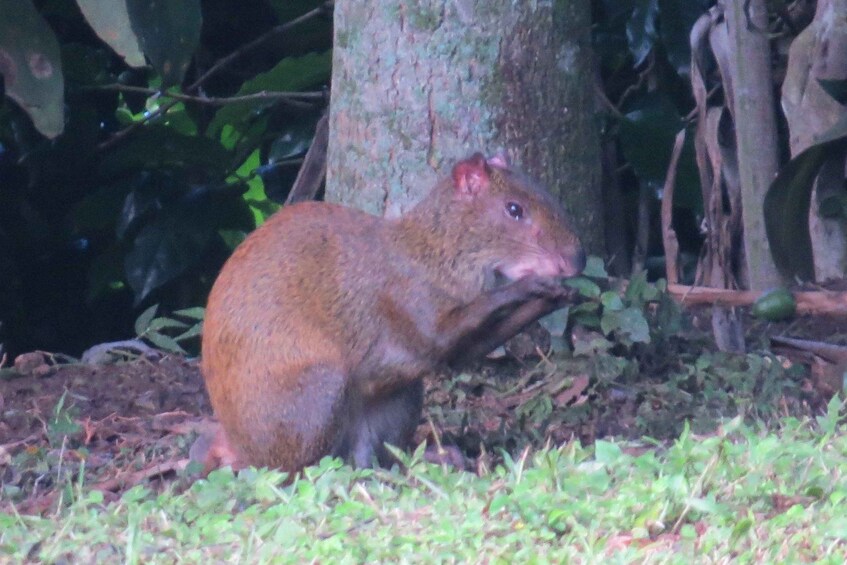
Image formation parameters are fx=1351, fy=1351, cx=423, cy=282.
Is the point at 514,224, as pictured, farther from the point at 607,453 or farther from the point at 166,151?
the point at 166,151

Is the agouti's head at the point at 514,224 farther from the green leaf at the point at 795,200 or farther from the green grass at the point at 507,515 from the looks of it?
the green leaf at the point at 795,200

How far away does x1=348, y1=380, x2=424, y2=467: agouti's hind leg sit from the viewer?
3.94 meters

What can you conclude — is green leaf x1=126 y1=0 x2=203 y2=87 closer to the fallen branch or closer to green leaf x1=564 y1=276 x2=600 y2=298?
green leaf x1=564 y1=276 x2=600 y2=298

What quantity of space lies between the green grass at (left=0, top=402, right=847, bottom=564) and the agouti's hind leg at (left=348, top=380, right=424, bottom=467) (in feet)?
1.45

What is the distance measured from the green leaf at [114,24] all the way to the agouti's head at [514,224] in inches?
54.7

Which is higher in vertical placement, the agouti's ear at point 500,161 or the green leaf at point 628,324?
the agouti's ear at point 500,161

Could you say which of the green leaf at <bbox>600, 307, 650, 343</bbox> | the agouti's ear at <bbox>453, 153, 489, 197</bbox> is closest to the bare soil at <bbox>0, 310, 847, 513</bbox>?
the green leaf at <bbox>600, 307, 650, 343</bbox>

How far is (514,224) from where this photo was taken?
13.4 ft

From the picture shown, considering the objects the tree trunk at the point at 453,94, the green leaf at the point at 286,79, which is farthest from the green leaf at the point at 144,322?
the green leaf at the point at 286,79

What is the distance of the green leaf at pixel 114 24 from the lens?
4.75m

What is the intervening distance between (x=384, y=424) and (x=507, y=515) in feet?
3.70

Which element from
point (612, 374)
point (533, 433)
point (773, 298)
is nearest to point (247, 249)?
point (533, 433)

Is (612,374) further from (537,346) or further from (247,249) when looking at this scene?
(247,249)

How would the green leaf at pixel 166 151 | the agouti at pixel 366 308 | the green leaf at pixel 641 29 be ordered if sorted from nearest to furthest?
the agouti at pixel 366 308, the green leaf at pixel 641 29, the green leaf at pixel 166 151
